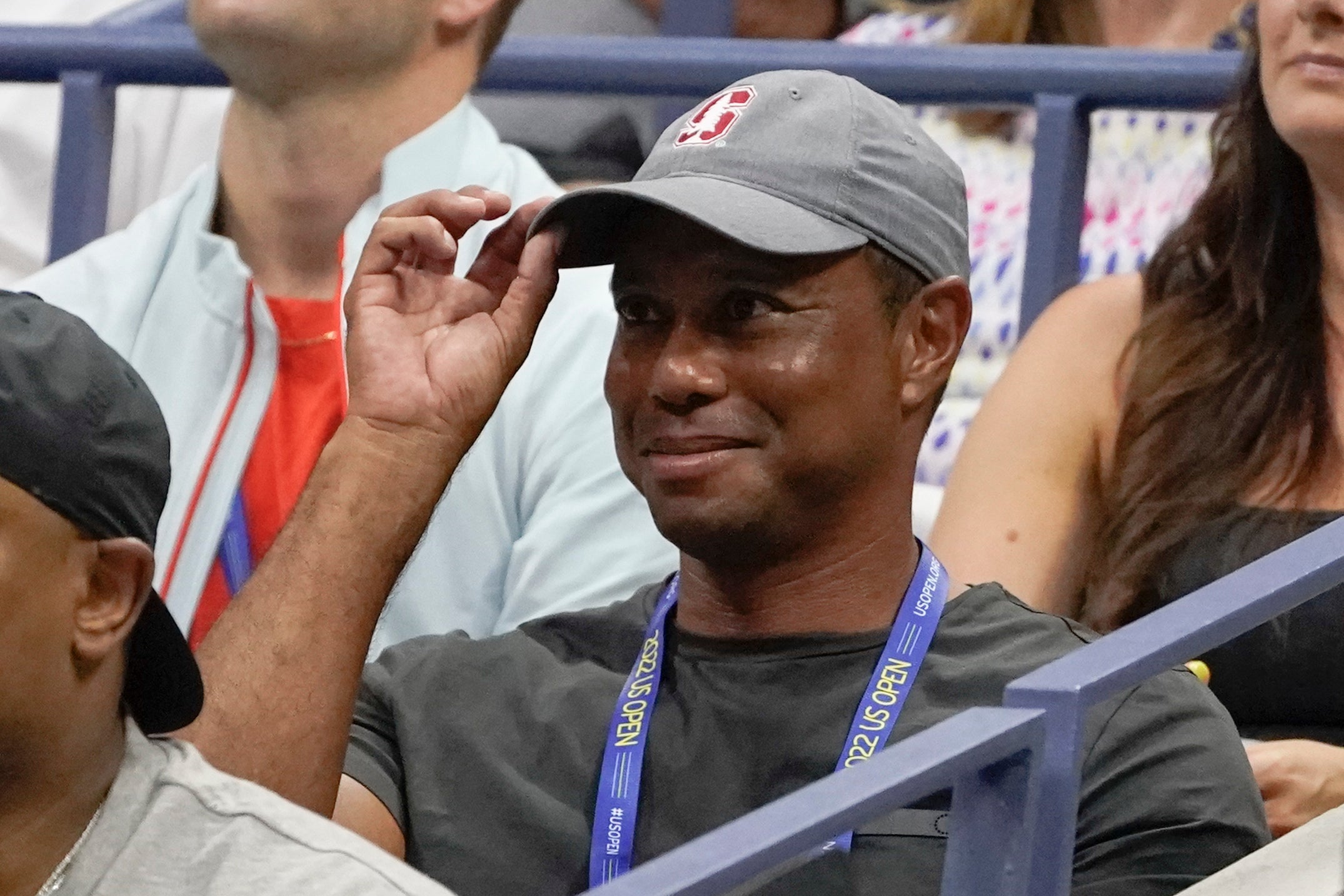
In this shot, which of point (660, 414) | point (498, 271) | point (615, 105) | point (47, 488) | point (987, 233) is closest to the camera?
point (47, 488)

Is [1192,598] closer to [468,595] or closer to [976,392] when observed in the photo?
[468,595]

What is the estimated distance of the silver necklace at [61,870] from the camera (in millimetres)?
1596

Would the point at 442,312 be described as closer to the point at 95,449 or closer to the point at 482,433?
the point at 482,433

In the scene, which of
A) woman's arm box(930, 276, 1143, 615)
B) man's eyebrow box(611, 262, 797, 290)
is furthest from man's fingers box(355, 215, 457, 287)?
woman's arm box(930, 276, 1143, 615)

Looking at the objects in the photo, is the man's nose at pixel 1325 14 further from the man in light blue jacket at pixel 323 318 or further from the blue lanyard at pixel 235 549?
the blue lanyard at pixel 235 549

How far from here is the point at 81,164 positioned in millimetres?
3527

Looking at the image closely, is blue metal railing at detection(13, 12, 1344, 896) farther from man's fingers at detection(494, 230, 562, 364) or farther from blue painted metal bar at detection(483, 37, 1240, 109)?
man's fingers at detection(494, 230, 562, 364)

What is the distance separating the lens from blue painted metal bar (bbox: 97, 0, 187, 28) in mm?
3775

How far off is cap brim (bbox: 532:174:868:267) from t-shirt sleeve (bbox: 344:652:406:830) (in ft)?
1.52

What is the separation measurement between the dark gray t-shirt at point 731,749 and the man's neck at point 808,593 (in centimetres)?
2

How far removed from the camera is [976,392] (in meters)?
3.37

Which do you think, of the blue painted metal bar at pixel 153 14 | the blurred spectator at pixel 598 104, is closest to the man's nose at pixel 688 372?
the blurred spectator at pixel 598 104

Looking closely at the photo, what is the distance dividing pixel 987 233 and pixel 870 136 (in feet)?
4.62

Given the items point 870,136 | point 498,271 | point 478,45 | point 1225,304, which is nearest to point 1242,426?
point 1225,304
